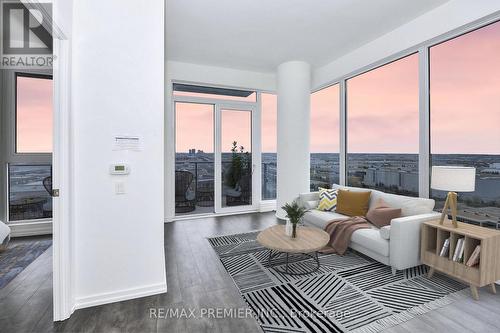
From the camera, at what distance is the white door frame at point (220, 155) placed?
5.12m

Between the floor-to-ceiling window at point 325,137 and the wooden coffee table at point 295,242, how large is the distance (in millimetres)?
2176

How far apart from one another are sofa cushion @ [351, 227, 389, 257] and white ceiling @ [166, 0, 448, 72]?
9.01 ft

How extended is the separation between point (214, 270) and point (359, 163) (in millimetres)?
3107

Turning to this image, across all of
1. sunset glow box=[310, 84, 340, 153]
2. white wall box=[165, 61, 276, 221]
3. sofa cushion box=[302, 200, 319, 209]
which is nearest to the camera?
sofa cushion box=[302, 200, 319, 209]

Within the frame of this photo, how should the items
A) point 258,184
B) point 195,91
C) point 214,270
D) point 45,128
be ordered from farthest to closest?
point 258,184 < point 195,91 < point 45,128 < point 214,270

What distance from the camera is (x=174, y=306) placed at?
2.06 meters

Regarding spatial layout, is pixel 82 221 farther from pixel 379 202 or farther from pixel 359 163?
pixel 359 163

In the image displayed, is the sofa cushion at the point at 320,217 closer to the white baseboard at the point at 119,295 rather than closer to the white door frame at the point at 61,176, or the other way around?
the white baseboard at the point at 119,295

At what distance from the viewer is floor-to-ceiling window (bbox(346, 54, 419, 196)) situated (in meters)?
3.45

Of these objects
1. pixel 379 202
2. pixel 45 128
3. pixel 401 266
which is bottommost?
pixel 401 266

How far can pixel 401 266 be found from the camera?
8.27 ft

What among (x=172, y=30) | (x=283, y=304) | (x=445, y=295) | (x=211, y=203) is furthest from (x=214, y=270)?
(x=172, y=30)

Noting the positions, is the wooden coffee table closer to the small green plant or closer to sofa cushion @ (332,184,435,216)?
sofa cushion @ (332,184,435,216)

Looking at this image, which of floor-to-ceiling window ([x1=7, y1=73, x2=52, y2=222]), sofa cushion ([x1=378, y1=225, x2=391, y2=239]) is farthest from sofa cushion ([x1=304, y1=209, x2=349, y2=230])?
floor-to-ceiling window ([x1=7, y1=73, x2=52, y2=222])
